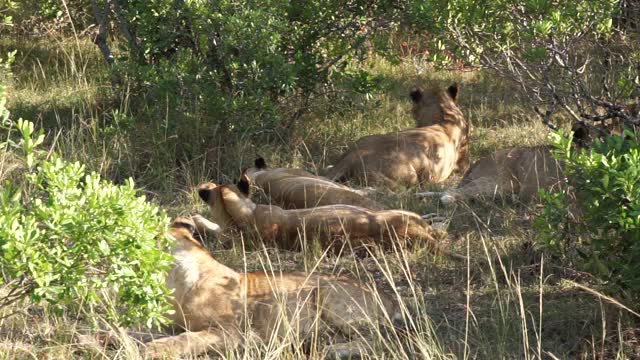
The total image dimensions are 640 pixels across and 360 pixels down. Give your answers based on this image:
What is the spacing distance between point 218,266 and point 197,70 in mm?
3494

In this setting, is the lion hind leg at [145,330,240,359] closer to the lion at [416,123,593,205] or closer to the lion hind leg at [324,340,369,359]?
the lion hind leg at [324,340,369,359]

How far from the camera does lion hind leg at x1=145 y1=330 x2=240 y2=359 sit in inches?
227

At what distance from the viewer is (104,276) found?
527 cm

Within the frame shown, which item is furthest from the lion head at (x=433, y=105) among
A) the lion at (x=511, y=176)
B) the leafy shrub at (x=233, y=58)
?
the lion at (x=511, y=176)

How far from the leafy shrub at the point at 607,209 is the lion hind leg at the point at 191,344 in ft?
5.75

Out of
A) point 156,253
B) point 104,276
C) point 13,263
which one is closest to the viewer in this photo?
point 13,263

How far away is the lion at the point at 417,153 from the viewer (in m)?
9.55

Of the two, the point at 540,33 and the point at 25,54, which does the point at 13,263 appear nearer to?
the point at 540,33

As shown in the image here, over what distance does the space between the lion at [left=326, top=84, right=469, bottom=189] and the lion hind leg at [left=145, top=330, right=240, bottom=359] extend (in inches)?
147

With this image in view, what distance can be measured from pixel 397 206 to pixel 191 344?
3.30 metres

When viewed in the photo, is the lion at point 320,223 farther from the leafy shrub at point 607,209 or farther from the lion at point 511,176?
the leafy shrub at point 607,209

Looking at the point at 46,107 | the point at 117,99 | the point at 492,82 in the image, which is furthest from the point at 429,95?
the point at 46,107

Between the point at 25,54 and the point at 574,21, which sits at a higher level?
the point at 574,21

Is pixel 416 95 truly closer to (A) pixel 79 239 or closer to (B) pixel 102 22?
(B) pixel 102 22
